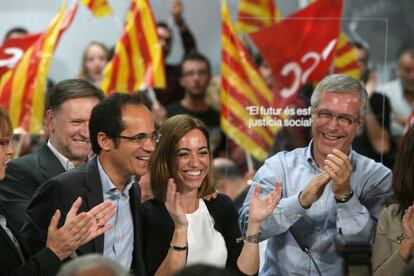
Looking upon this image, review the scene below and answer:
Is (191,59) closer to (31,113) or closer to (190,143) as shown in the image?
(31,113)

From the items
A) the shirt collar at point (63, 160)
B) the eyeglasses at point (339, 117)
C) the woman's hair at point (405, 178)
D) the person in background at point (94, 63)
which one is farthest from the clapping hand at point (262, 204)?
the person in background at point (94, 63)

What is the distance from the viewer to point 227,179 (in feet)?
20.5

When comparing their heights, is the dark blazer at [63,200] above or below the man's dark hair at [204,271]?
below

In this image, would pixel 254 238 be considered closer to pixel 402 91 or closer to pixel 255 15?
pixel 255 15

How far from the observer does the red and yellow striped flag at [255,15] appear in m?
5.91

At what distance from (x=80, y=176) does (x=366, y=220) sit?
126cm

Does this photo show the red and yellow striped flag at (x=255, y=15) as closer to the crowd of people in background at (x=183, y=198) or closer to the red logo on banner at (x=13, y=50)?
the crowd of people in background at (x=183, y=198)

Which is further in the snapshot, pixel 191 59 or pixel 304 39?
pixel 191 59

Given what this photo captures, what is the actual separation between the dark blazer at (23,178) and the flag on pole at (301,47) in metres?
1.41

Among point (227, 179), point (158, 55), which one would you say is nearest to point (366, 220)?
point (227, 179)

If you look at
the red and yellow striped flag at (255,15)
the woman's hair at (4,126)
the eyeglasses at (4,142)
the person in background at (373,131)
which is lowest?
the person in background at (373,131)

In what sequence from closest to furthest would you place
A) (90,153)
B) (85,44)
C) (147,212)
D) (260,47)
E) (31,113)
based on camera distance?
(147,212) < (90,153) < (260,47) < (31,113) < (85,44)

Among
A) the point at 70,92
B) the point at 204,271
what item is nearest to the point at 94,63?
the point at 70,92

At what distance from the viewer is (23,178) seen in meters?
5.09
